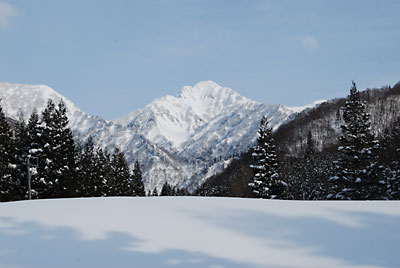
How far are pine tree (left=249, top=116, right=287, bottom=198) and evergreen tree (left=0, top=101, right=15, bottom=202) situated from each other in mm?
20634

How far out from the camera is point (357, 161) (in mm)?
31219

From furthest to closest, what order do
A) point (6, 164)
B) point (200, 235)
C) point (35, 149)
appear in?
1. point (35, 149)
2. point (6, 164)
3. point (200, 235)

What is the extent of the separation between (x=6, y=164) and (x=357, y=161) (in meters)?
29.8

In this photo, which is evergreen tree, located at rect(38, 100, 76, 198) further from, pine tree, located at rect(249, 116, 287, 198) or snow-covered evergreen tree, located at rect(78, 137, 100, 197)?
pine tree, located at rect(249, 116, 287, 198)

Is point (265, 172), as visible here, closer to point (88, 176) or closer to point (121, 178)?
point (88, 176)

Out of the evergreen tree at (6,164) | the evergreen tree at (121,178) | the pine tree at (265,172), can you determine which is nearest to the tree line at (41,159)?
the evergreen tree at (6,164)

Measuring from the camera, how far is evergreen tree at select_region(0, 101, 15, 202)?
103 ft

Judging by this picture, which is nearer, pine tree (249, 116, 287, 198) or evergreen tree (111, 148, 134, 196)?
pine tree (249, 116, 287, 198)

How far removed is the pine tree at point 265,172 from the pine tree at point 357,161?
5057mm

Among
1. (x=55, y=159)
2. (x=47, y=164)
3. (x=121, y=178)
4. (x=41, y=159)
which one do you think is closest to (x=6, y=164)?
(x=41, y=159)

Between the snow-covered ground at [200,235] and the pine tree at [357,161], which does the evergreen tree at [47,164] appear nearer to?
the snow-covered ground at [200,235]

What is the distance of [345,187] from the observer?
3198 centimetres

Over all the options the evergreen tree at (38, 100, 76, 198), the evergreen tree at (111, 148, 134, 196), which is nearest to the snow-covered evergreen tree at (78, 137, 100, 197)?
the evergreen tree at (111, 148, 134, 196)

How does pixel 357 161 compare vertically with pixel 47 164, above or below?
above
